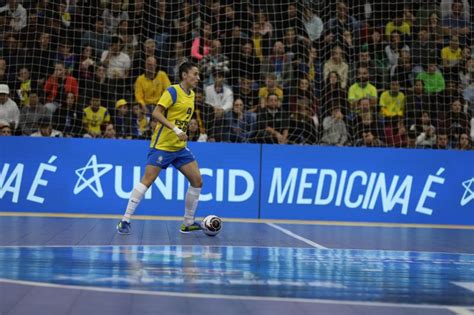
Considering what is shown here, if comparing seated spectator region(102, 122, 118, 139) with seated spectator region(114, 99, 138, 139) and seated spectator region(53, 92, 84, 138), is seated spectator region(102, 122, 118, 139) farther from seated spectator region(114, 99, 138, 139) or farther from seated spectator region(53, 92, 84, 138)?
seated spectator region(53, 92, 84, 138)

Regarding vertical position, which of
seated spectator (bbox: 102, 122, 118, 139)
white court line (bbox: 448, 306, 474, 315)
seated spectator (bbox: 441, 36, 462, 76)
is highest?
seated spectator (bbox: 441, 36, 462, 76)

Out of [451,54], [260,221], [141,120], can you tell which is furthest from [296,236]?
[451,54]

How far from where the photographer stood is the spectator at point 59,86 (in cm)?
1661

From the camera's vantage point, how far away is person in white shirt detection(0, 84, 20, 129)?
15641 mm

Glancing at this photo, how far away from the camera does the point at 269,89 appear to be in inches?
668

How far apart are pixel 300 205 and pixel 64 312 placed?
32.7ft

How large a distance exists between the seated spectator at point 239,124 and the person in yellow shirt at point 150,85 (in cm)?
149

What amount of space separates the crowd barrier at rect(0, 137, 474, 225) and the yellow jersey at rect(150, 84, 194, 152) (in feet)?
11.9

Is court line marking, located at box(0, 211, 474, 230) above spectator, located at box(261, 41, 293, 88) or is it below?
below

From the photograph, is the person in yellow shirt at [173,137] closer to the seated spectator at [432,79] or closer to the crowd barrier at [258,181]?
the crowd barrier at [258,181]

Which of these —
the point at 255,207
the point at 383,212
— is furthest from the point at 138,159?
the point at 383,212

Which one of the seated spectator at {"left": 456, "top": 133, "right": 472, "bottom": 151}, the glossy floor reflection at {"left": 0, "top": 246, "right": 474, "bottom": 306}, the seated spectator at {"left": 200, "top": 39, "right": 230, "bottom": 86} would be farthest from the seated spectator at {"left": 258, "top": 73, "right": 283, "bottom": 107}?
the glossy floor reflection at {"left": 0, "top": 246, "right": 474, "bottom": 306}

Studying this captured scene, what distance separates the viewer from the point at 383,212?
1519 centimetres

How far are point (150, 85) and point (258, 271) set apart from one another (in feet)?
31.0
